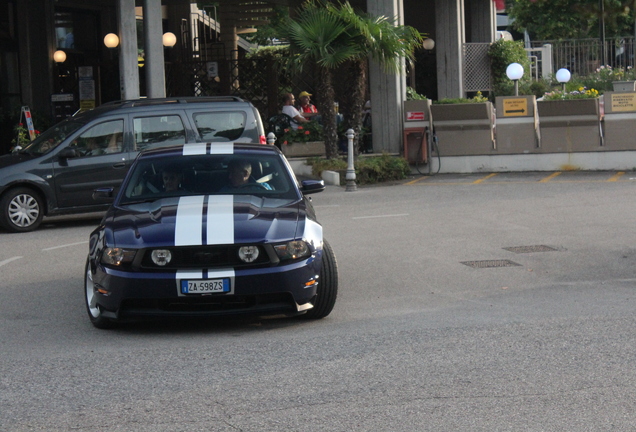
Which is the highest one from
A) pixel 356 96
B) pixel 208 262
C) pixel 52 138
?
pixel 356 96

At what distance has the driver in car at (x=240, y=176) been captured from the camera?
27.6 feet

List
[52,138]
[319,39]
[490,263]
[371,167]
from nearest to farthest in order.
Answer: [490,263], [52,138], [319,39], [371,167]

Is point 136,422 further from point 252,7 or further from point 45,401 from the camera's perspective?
point 252,7

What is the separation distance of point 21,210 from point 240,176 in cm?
648

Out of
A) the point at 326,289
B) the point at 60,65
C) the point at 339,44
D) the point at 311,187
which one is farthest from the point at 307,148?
the point at 326,289

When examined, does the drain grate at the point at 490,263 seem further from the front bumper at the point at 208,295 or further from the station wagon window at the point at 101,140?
the station wagon window at the point at 101,140

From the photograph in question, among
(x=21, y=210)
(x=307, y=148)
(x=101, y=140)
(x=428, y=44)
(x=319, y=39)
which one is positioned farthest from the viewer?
(x=428, y=44)

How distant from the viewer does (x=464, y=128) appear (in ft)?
65.2

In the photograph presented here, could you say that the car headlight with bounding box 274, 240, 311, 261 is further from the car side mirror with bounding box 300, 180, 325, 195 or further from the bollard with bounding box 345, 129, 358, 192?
the bollard with bounding box 345, 129, 358, 192

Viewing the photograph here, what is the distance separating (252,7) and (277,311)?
26.0 metres

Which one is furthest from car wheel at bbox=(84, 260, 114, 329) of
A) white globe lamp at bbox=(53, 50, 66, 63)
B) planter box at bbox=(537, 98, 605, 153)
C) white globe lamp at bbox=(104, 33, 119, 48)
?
white globe lamp at bbox=(53, 50, 66, 63)

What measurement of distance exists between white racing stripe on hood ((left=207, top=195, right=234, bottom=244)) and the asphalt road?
0.77 meters

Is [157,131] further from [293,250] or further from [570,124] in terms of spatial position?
[570,124]

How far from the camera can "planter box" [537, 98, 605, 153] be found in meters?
19.2
